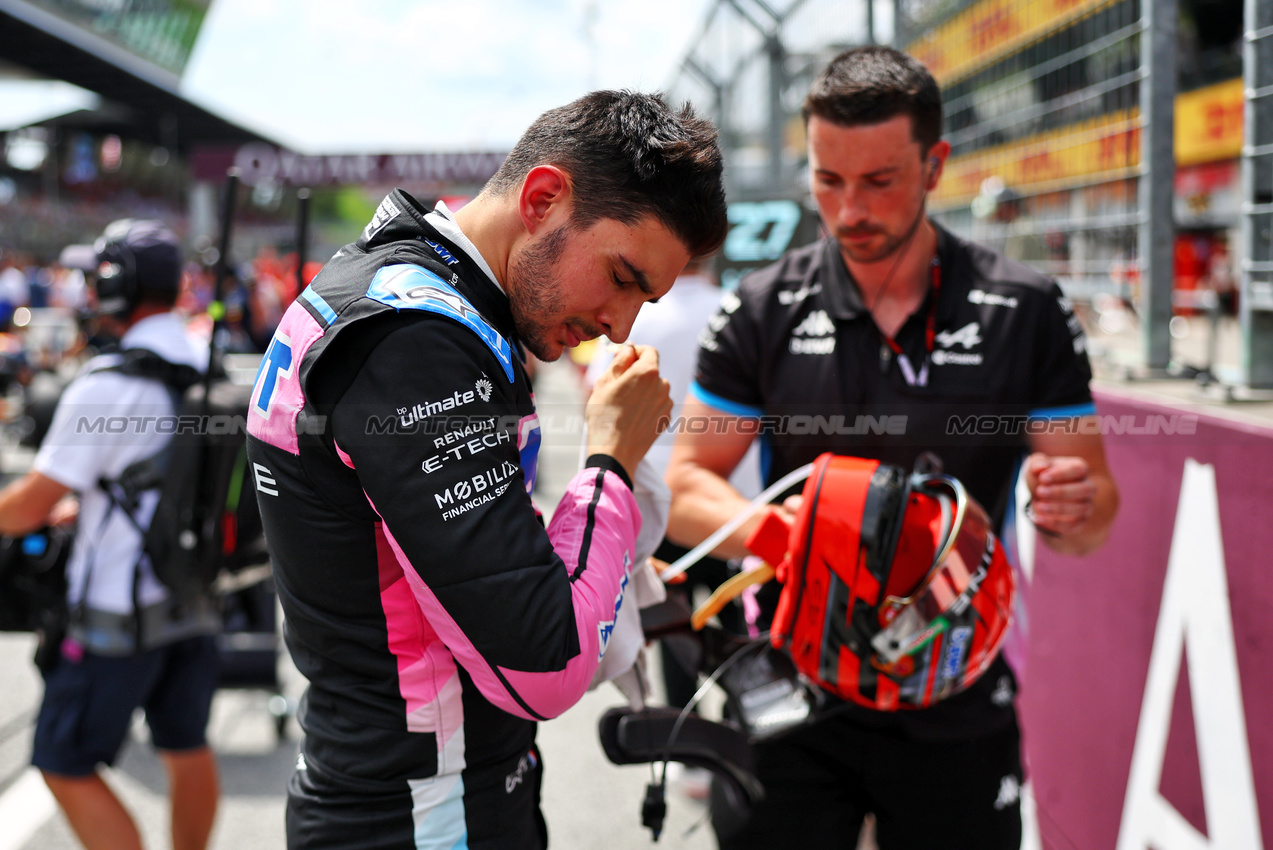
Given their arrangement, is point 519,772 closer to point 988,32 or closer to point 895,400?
point 895,400

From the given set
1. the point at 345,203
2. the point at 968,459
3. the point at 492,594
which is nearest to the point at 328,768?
the point at 492,594

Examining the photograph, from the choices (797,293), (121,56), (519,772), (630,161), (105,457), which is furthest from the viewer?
(121,56)

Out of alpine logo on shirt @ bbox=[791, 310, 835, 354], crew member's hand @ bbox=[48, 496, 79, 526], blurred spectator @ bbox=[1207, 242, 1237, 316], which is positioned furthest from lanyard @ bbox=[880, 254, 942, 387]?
blurred spectator @ bbox=[1207, 242, 1237, 316]

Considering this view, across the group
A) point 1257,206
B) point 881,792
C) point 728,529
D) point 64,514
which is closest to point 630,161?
point 728,529

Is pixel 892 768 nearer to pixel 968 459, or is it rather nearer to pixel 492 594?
pixel 968 459

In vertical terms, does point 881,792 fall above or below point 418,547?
below

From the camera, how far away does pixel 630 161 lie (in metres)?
1.32

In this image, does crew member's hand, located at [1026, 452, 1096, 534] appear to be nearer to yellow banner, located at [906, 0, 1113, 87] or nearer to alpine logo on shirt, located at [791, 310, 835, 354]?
alpine logo on shirt, located at [791, 310, 835, 354]

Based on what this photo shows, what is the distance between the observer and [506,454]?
126 centimetres

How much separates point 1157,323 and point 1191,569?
1.16 meters

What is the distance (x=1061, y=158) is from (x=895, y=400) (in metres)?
2.07

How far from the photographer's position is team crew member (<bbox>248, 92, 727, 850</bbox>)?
1188 mm

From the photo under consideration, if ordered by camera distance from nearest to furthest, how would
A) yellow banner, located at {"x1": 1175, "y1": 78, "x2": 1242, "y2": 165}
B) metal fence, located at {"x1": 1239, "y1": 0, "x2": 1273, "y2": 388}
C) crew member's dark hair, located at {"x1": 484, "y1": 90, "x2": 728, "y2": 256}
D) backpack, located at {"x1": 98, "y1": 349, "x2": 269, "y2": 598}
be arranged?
crew member's dark hair, located at {"x1": 484, "y1": 90, "x2": 728, "y2": 256} → metal fence, located at {"x1": 1239, "y1": 0, "x2": 1273, "y2": 388} → backpack, located at {"x1": 98, "y1": 349, "x2": 269, "y2": 598} → yellow banner, located at {"x1": 1175, "y1": 78, "x2": 1242, "y2": 165}

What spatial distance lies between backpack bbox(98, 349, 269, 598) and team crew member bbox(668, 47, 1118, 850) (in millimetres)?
1598
